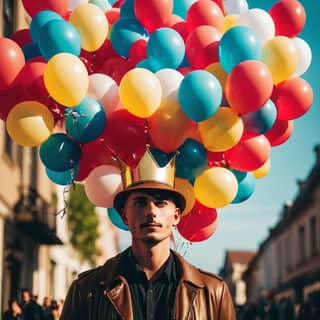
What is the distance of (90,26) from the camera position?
187 inches

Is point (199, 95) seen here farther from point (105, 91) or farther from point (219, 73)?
point (105, 91)

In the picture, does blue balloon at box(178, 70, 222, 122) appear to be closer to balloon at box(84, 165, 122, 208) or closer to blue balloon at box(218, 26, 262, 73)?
blue balloon at box(218, 26, 262, 73)

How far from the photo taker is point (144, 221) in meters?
3.56

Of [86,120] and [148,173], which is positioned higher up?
[86,120]

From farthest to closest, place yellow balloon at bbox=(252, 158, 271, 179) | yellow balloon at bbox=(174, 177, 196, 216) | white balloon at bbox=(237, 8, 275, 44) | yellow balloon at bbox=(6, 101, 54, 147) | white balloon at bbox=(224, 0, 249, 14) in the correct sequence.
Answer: white balloon at bbox=(224, 0, 249, 14) < yellow balloon at bbox=(252, 158, 271, 179) < white balloon at bbox=(237, 8, 275, 44) < yellow balloon at bbox=(6, 101, 54, 147) < yellow balloon at bbox=(174, 177, 196, 216)

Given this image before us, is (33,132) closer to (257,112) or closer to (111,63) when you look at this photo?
(111,63)

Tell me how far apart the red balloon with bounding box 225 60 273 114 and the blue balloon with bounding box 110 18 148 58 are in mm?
794

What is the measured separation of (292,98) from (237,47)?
2.02 feet

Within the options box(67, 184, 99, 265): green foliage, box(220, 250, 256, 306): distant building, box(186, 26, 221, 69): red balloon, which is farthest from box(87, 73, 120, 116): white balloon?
box(220, 250, 256, 306): distant building

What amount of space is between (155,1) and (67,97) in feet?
3.09

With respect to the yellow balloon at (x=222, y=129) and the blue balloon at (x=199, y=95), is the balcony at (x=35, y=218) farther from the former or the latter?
the blue balloon at (x=199, y=95)

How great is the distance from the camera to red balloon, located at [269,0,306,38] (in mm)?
5008

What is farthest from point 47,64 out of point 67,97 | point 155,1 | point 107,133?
point 155,1

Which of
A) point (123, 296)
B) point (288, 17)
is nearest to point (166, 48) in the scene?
point (288, 17)
